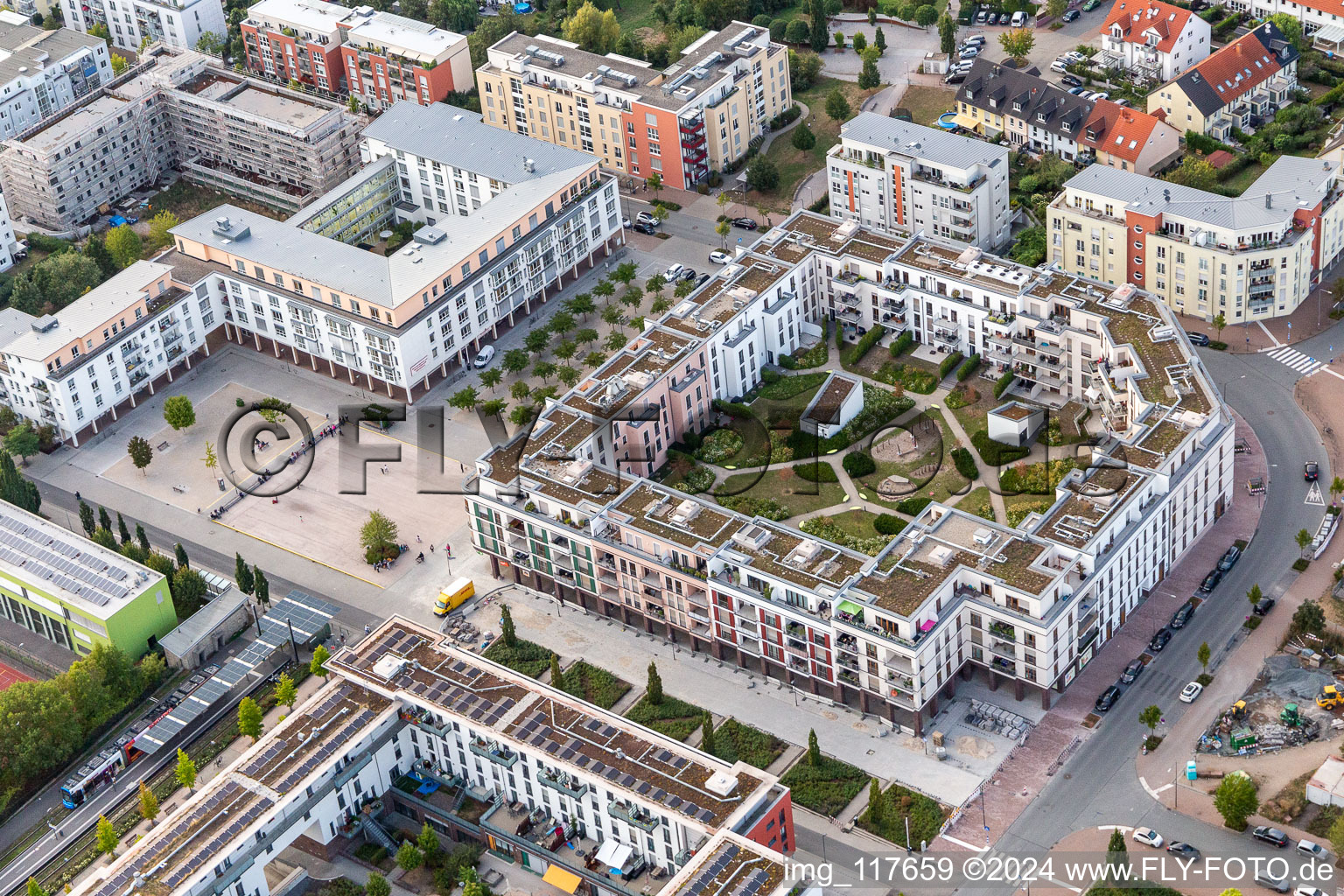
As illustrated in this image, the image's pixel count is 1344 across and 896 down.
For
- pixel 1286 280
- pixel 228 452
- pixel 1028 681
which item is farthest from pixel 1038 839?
pixel 228 452

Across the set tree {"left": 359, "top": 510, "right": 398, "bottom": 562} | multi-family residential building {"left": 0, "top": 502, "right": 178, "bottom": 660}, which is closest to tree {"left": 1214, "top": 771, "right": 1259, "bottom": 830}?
tree {"left": 359, "top": 510, "right": 398, "bottom": 562}

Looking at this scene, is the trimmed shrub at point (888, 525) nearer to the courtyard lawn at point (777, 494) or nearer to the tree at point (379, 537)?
the courtyard lawn at point (777, 494)

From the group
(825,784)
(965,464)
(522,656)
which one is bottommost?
(825,784)

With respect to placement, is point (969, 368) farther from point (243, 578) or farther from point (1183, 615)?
point (243, 578)

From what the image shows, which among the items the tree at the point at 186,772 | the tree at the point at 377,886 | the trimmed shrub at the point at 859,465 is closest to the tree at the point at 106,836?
the tree at the point at 186,772

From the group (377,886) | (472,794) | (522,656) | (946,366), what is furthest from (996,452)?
(377,886)

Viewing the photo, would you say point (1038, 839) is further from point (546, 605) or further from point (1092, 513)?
point (546, 605)
